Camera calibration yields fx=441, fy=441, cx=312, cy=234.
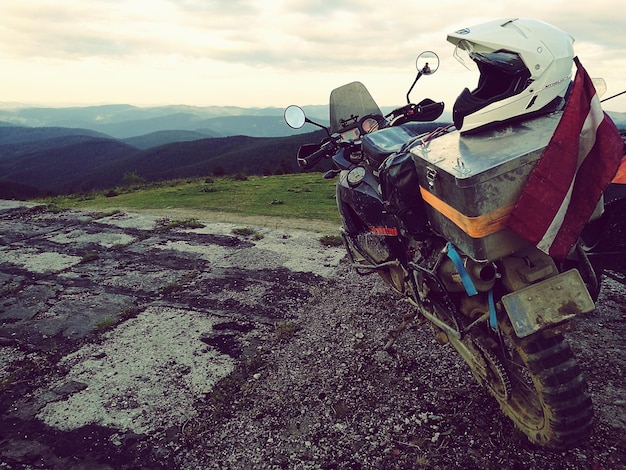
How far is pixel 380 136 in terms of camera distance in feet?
11.2

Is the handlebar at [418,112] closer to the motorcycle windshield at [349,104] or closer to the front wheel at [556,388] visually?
the motorcycle windshield at [349,104]

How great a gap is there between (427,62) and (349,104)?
95 cm

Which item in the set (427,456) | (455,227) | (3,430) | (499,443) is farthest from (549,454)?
(3,430)

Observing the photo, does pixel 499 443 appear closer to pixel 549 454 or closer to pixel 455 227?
pixel 549 454

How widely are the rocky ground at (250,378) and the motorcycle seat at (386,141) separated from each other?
5.96 feet

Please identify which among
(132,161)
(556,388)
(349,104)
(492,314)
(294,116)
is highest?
(349,104)

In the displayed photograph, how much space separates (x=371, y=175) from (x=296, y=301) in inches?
93.3

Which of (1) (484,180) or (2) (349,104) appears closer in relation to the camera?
(1) (484,180)

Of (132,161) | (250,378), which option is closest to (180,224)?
(250,378)

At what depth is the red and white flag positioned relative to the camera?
6.19 ft

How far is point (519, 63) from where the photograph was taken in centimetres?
225

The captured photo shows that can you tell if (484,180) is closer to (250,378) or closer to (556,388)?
(556,388)

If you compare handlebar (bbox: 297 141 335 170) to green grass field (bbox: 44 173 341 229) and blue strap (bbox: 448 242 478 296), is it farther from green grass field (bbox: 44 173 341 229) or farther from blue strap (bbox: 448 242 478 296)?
green grass field (bbox: 44 173 341 229)

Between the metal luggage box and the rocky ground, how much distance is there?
4.98ft
